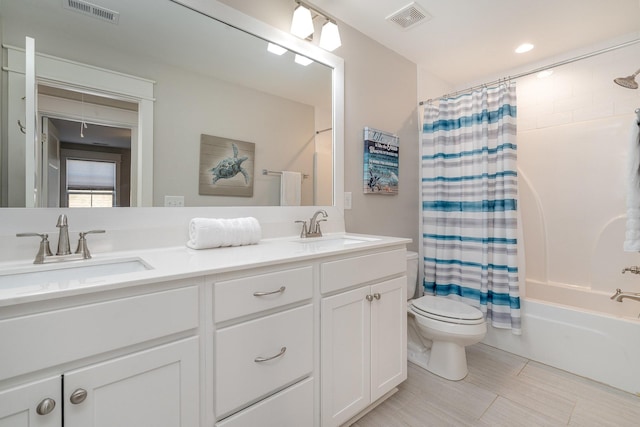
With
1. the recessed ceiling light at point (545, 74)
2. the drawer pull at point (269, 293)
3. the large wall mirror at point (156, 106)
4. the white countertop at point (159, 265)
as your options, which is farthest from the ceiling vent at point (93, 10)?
the recessed ceiling light at point (545, 74)

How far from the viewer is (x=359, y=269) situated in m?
1.35

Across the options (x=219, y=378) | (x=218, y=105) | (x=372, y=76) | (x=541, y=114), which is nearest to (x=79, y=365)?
(x=219, y=378)

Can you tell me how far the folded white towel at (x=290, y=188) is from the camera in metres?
1.72

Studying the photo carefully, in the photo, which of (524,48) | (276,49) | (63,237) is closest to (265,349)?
(63,237)

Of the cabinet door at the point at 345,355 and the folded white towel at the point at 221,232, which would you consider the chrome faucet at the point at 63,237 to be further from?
the cabinet door at the point at 345,355

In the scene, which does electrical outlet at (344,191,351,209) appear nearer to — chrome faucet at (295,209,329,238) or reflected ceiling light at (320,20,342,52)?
chrome faucet at (295,209,329,238)

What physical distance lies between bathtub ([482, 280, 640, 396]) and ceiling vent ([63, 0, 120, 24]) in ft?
9.45

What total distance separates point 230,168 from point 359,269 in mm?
859

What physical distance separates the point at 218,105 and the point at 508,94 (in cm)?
194

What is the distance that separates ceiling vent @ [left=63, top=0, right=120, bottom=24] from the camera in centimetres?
111

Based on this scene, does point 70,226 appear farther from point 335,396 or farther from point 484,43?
point 484,43

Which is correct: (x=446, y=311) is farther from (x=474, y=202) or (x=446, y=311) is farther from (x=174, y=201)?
(x=174, y=201)

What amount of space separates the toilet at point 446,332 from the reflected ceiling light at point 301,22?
185cm

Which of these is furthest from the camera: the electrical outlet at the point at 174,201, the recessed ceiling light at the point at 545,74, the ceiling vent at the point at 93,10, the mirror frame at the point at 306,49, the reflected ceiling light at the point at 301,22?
the recessed ceiling light at the point at 545,74
